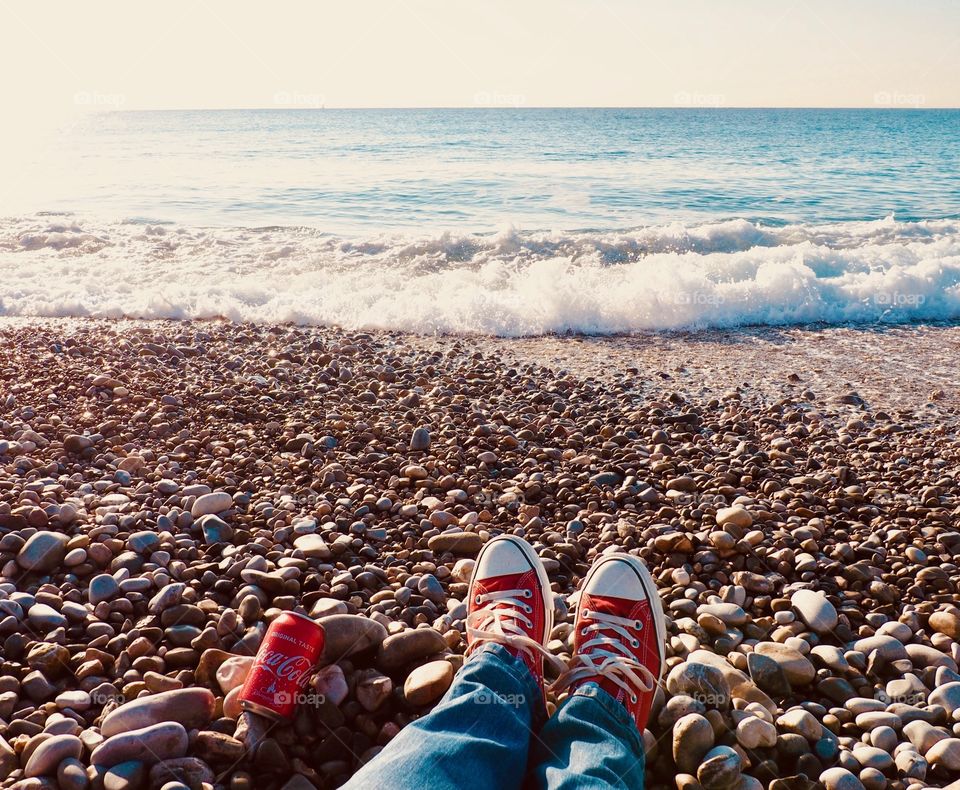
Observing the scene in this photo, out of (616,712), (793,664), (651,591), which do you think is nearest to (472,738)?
(616,712)

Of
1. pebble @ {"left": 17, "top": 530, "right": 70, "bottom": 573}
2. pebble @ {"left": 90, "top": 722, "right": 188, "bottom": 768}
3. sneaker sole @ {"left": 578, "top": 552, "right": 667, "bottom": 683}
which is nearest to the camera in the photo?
pebble @ {"left": 90, "top": 722, "right": 188, "bottom": 768}

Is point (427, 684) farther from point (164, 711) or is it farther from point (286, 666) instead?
point (164, 711)

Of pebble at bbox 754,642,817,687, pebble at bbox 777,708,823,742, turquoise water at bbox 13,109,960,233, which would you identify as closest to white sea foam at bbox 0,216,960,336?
turquoise water at bbox 13,109,960,233

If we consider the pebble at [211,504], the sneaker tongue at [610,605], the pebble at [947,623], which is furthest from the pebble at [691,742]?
the pebble at [211,504]

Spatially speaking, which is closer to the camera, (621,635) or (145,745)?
(145,745)

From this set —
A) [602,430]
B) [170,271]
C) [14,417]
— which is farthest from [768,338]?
[170,271]

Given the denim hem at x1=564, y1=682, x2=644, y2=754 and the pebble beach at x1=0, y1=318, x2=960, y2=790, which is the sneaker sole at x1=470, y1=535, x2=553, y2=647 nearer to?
the pebble beach at x1=0, y1=318, x2=960, y2=790

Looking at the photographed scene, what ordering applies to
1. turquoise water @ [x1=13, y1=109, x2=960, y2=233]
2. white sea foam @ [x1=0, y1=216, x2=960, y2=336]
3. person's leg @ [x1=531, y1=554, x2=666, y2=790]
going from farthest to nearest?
turquoise water @ [x1=13, y1=109, x2=960, y2=233] → white sea foam @ [x1=0, y1=216, x2=960, y2=336] → person's leg @ [x1=531, y1=554, x2=666, y2=790]

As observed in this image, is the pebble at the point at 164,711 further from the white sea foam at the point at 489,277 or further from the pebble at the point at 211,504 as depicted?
the white sea foam at the point at 489,277

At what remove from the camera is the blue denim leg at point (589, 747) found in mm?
1480

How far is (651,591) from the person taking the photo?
2299 millimetres

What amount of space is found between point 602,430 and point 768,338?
9.50ft

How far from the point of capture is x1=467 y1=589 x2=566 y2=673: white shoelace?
194 cm

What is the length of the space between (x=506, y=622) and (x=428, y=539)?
83 cm
